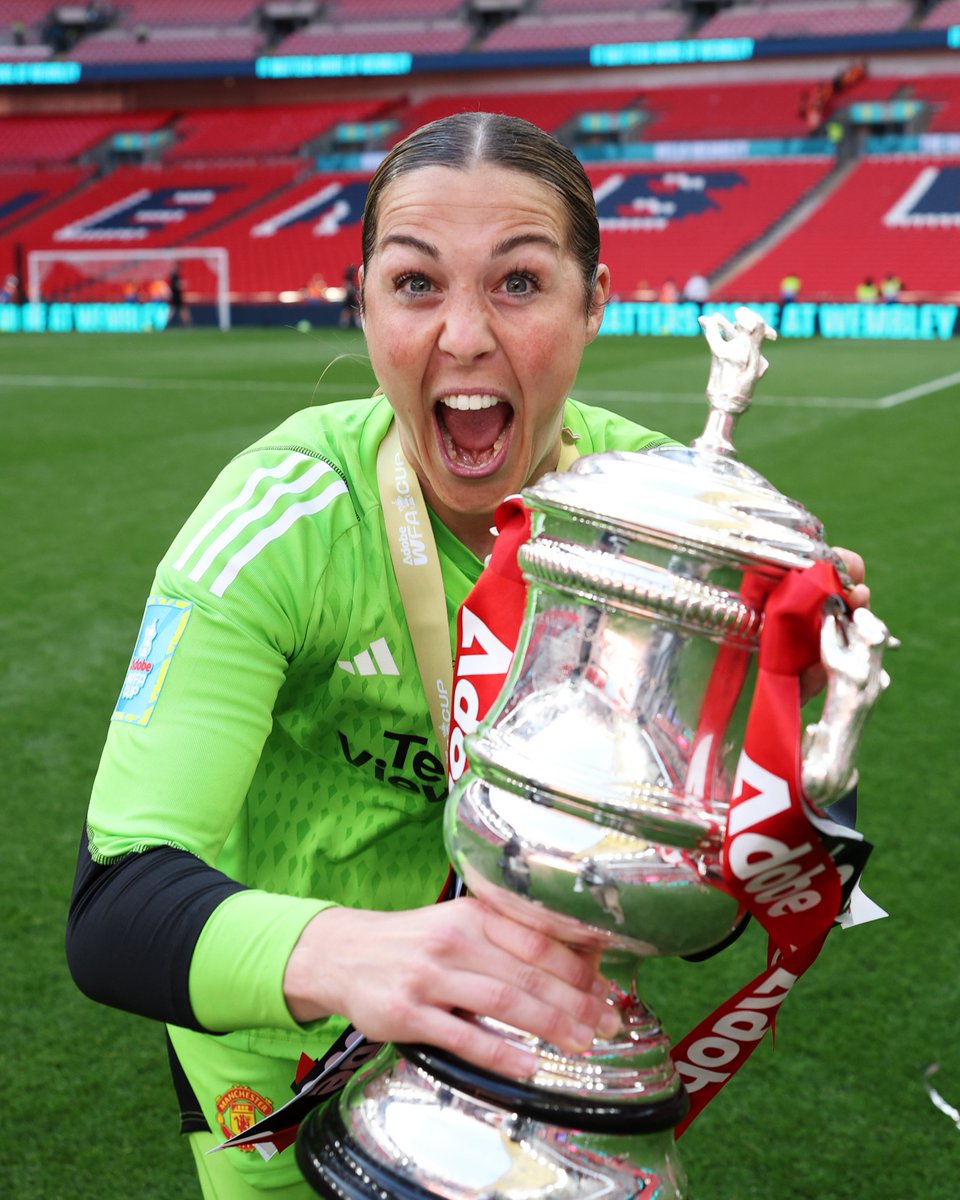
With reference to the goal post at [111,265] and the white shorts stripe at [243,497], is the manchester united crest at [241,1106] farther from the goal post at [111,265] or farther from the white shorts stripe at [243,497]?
the goal post at [111,265]

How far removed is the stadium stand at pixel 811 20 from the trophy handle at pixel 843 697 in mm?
35304

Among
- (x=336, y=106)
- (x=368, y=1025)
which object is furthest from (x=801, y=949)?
(x=336, y=106)

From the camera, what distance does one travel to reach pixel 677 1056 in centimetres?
104

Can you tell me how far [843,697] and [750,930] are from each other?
274 cm

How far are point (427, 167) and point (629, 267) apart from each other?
28.6 metres

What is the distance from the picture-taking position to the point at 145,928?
0.94 m

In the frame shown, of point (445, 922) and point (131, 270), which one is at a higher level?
point (445, 922)

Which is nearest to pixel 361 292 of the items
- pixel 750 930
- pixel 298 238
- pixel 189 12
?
pixel 750 930

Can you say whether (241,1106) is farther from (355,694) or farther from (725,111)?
(725,111)

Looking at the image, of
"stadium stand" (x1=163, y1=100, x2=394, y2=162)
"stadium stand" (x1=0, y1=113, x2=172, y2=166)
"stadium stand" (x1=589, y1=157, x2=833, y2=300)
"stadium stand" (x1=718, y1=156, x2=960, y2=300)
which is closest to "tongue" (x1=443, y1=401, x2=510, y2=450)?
"stadium stand" (x1=718, y1=156, x2=960, y2=300)

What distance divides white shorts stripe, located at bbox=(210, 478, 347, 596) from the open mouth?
177mm

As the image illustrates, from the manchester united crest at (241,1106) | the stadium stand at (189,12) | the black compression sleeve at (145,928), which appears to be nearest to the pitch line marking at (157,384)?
the manchester united crest at (241,1106)

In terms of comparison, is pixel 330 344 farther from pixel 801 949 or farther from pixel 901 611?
pixel 901 611

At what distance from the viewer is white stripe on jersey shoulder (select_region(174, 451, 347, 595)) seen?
4.08 feet
